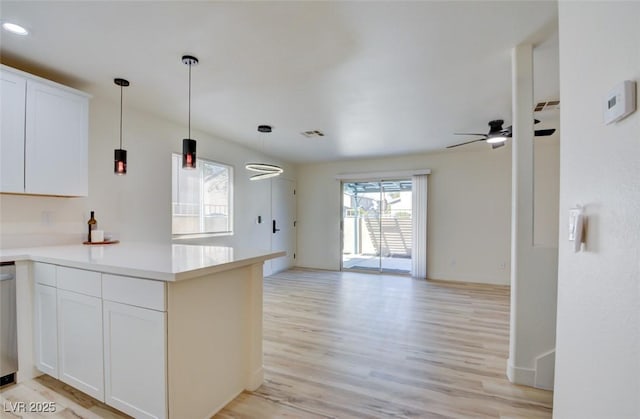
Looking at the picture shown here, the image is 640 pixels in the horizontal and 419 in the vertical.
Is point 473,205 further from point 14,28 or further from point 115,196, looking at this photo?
point 14,28

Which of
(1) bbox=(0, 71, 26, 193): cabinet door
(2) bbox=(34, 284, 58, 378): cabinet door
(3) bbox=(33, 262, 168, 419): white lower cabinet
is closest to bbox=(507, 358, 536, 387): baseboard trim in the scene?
(3) bbox=(33, 262, 168, 419): white lower cabinet

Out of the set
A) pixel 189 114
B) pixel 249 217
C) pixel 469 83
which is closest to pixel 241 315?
pixel 189 114

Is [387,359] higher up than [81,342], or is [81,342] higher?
[81,342]

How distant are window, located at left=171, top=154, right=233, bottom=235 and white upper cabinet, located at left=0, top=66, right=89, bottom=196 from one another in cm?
139

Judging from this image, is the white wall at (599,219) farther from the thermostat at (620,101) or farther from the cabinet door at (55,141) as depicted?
the cabinet door at (55,141)

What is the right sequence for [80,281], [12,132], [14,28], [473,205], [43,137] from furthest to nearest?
[473,205], [43,137], [12,132], [14,28], [80,281]

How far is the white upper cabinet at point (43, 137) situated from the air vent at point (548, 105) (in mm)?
4695

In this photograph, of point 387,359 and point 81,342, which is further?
point 387,359

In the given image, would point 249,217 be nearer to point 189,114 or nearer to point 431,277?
point 189,114

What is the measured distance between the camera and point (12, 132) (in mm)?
2211

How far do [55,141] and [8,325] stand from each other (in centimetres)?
148

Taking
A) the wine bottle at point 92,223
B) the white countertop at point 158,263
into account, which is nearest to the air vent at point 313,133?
the white countertop at point 158,263

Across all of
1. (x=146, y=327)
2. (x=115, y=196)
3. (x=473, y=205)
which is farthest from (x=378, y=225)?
(x=146, y=327)

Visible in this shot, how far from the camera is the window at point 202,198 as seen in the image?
161 inches
